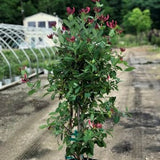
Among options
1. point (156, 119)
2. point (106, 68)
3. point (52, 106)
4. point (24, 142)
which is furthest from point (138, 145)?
point (52, 106)

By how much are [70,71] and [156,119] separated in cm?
493

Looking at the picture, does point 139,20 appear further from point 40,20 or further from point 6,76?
point 6,76

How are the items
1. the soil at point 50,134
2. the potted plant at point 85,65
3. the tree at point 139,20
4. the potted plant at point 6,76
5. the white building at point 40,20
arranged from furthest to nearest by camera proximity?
the tree at point 139,20
the white building at point 40,20
the potted plant at point 6,76
the soil at point 50,134
the potted plant at point 85,65

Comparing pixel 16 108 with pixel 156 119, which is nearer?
pixel 156 119

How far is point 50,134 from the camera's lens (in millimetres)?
6402

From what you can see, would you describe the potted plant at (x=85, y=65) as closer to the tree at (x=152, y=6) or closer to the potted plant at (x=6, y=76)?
the potted plant at (x=6, y=76)

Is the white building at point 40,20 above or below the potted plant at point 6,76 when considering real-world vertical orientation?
above

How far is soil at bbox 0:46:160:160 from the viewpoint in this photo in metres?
5.34

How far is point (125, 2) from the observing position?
53.2 meters

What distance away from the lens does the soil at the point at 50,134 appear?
5.34 metres

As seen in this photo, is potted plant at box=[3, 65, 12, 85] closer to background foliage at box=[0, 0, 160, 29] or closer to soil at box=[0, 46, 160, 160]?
soil at box=[0, 46, 160, 160]

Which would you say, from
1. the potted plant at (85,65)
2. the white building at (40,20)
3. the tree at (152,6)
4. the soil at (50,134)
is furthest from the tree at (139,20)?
the potted plant at (85,65)

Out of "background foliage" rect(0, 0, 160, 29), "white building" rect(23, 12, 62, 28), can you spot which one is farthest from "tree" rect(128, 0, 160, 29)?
"white building" rect(23, 12, 62, 28)

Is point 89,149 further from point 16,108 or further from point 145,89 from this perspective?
point 145,89
